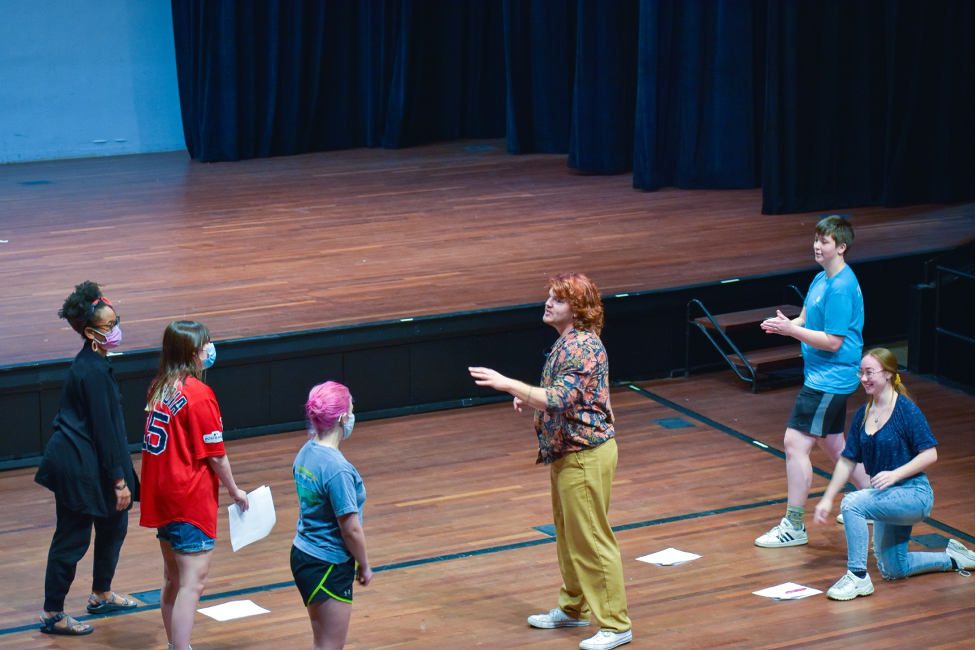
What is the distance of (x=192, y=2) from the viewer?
1218 cm

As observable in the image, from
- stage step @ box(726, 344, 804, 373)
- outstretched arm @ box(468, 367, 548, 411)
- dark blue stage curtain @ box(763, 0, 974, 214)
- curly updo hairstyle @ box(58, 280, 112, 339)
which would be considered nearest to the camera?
outstretched arm @ box(468, 367, 548, 411)

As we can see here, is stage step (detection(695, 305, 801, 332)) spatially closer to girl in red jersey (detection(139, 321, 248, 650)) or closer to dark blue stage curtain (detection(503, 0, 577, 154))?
girl in red jersey (detection(139, 321, 248, 650))

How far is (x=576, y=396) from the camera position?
148 inches

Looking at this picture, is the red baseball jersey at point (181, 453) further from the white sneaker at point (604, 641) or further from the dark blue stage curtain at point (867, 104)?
the dark blue stage curtain at point (867, 104)

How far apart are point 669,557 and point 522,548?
61 centimetres

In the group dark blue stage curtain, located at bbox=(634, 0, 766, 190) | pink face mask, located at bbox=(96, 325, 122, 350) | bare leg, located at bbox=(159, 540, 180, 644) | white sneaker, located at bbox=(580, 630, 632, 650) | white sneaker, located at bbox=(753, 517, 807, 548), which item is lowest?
white sneaker, located at bbox=(753, 517, 807, 548)

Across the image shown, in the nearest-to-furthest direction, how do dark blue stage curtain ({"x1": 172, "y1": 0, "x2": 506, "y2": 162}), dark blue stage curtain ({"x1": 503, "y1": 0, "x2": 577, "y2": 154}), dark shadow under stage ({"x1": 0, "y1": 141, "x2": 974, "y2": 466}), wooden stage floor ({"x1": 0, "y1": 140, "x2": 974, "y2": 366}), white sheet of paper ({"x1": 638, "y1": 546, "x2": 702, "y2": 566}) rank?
white sheet of paper ({"x1": 638, "y1": 546, "x2": 702, "y2": 566})
dark shadow under stage ({"x1": 0, "y1": 141, "x2": 974, "y2": 466})
wooden stage floor ({"x1": 0, "y1": 140, "x2": 974, "y2": 366})
dark blue stage curtain ({"x1": 503, "y1": 0, "x2": 577, "y2": 154})
dark blue stage curtain ({"x1": 172, "y1": 0, "x2": 506, "y2": 162})

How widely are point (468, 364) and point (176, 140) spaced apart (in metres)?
7.41

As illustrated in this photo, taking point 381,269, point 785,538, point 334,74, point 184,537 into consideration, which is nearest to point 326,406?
point 184,537

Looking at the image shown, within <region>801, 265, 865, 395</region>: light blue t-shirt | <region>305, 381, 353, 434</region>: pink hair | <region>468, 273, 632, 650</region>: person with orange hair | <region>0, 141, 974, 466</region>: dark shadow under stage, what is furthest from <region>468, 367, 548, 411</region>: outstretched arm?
<region>0, 141, 974, 466</region>: dark shadow under stage

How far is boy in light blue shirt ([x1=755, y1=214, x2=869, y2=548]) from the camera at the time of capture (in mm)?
4629

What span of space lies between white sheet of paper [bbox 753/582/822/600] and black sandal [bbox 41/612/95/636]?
8.04 ft

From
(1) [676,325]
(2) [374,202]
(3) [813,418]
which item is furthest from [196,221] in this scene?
(3) [813,418]

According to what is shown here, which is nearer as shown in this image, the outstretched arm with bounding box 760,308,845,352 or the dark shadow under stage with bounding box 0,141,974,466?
the outstretched arm with bounding box 760,308,845,352
